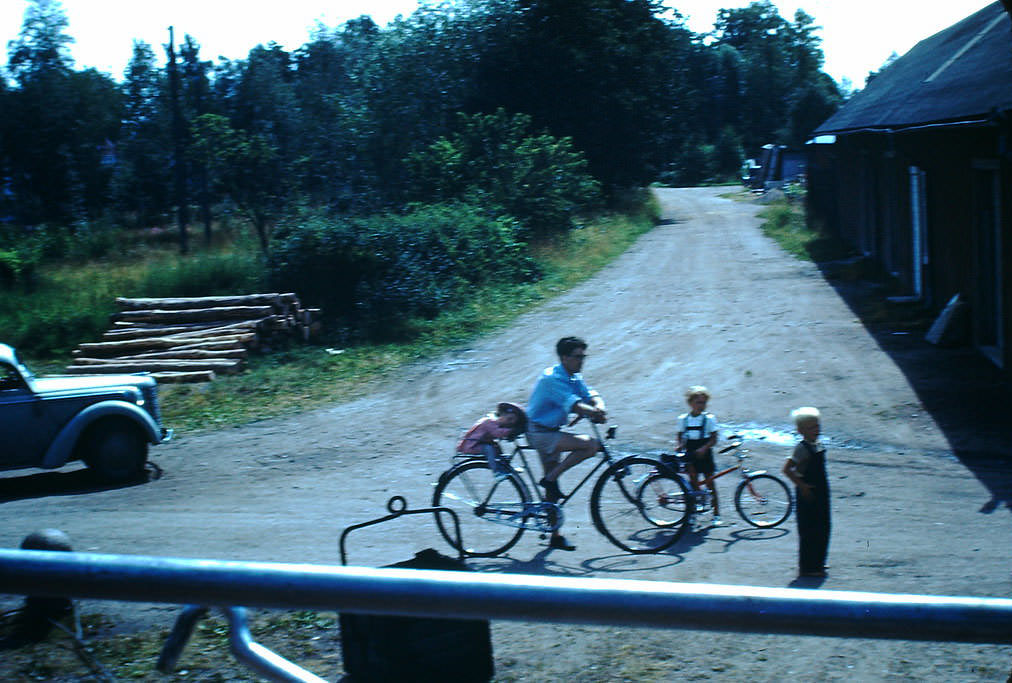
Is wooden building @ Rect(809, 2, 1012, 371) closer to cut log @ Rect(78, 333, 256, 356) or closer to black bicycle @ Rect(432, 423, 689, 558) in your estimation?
black bicycle @ Rect(432, 423, 689, 558)

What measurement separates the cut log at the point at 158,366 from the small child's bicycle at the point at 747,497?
9556 millimetres

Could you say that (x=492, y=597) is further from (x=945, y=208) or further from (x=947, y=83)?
(x=947, y=83)

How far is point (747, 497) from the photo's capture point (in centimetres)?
927

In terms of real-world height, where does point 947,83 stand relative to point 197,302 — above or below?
above

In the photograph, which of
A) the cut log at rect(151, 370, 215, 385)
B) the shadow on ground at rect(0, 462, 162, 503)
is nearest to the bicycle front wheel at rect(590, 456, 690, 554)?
the shadow on ground at rect(0, 462, 162, 503)

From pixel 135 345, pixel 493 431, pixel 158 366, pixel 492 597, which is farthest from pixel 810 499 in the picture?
pixel 135 345

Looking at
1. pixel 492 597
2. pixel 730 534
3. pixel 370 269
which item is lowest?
pixel 730 534

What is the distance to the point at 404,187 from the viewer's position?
102 ft

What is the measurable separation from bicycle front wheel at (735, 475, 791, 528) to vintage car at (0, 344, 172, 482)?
6.37 meters

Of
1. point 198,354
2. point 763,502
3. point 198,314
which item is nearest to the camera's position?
point 763,502

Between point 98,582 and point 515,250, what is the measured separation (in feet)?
76.7

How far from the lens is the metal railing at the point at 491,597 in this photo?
1333mm

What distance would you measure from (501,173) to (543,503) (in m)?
20.9

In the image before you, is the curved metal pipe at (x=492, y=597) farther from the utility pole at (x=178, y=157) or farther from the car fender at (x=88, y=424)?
the utility pole at (x=178, y=157)
